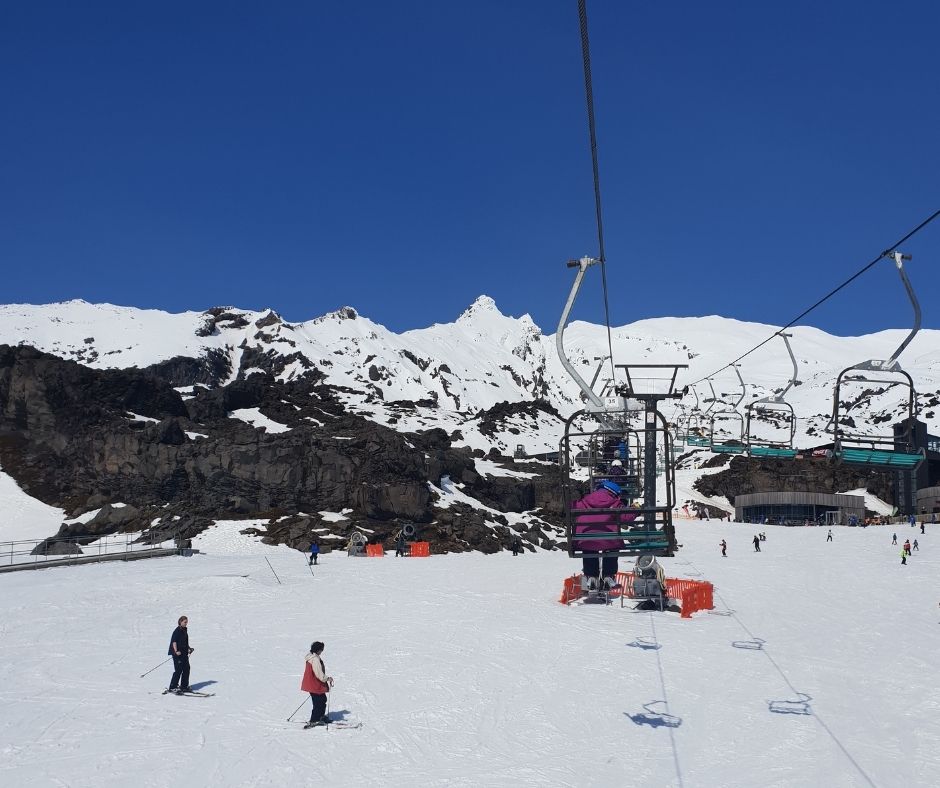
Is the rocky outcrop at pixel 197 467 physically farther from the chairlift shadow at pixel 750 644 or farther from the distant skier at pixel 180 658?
the distant skier at pixel 180 658

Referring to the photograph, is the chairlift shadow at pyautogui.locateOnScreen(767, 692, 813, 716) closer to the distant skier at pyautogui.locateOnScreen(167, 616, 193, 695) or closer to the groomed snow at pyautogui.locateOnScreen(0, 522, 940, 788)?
the groomed snow at pyautogui.locateOnScreen(0, 522, 940, 788)

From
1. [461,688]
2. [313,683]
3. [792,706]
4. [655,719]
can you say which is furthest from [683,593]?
[313,683]

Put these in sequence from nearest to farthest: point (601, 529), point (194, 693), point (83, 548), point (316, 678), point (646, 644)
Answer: point (316, 678) < point (194, 693) < point (601, 529) < point (646, 644) < point (83, 548)

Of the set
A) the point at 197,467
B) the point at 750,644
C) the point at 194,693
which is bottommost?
the point at 750,644

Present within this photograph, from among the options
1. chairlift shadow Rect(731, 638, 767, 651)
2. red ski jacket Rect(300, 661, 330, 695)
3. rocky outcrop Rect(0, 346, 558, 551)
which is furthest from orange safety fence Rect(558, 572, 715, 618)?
rocky outcrop Rect(0, 346, 558, 551)

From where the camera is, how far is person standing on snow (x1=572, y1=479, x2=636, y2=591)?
60.6 ft

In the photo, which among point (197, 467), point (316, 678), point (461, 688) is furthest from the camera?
point (197, 467)

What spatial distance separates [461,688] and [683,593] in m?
12.4

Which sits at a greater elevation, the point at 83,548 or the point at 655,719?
the point at 83,548

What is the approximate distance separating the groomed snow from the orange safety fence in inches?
29.5

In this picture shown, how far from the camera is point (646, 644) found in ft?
68.3

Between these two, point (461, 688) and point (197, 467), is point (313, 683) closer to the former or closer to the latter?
point (461, 688)

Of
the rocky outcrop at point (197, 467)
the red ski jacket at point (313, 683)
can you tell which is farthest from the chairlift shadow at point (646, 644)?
the rocky outcrop at point (197, 467)

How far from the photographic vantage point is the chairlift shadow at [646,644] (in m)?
20.3
